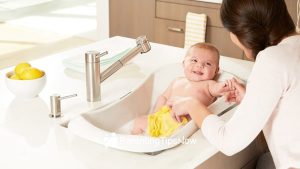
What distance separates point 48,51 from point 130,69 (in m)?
2.73

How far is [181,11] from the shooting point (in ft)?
12.4

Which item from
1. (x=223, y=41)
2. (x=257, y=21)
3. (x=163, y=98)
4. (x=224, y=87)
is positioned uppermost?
(x=257, y=21)

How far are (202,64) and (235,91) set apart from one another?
0.25m

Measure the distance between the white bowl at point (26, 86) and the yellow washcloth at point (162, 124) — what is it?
17.0 inches

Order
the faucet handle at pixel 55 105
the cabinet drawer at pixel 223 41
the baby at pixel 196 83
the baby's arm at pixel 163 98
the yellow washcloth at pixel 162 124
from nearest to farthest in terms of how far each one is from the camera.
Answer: the faucet handle at pixel 55 105 → the yellow washcloth at pixel 162 124 → the baby at pixel 196 83 → the baby's arm at pixel 163 98 → the cabinet drawer at pixel 223 41

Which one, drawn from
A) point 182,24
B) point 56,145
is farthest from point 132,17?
point 56,145

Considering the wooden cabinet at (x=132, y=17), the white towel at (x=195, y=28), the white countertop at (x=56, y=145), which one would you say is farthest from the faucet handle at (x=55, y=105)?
the wooden cabinet at (x=132, y=17)

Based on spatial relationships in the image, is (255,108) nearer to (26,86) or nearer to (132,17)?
(26,86)

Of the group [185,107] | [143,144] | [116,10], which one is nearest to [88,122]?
[143,144]

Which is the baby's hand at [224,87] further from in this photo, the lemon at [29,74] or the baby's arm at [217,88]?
the lemon at [29,74]

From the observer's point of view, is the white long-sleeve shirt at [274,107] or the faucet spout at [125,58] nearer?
the white long-sleeve shirt at [274,107]

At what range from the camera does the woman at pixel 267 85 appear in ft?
4.46

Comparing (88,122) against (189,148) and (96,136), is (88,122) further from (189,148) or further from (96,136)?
(189,148)

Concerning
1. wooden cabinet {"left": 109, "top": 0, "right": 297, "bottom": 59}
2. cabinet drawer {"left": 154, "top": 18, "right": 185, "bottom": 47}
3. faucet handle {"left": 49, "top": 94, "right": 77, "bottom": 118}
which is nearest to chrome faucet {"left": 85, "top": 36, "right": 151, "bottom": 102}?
faucet handle {"left": 49, "top": 94, "right": 77, "bottom": 118}
